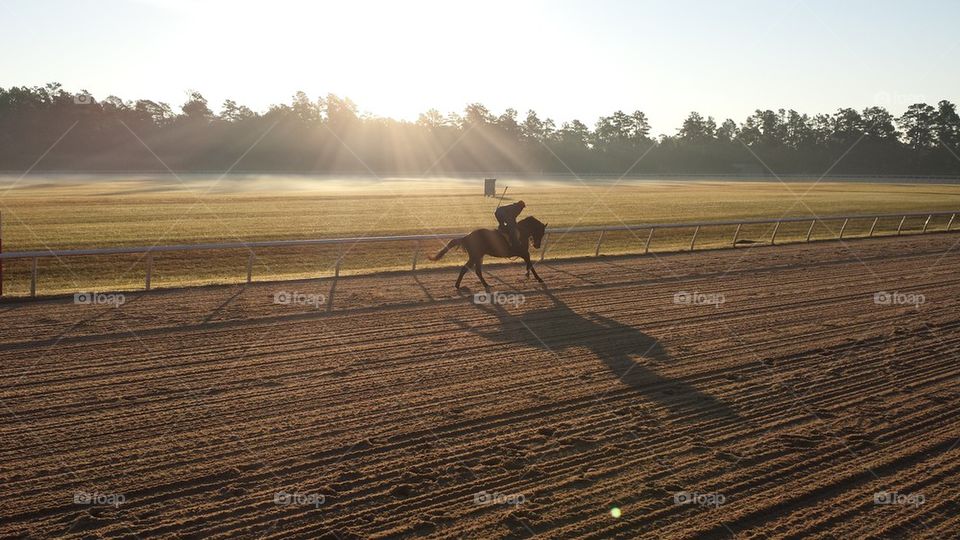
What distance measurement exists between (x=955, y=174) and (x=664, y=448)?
111578 mm

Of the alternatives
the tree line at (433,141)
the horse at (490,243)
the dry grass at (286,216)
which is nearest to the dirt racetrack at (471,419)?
the horse at (490,243)

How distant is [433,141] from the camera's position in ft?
334

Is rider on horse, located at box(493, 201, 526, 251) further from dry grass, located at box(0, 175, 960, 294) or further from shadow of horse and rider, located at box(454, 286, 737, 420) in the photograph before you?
dry grass, located at box(0, 175, 960, 294)

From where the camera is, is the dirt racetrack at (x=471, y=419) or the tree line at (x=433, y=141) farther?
the tree line at (x=433, y=141)

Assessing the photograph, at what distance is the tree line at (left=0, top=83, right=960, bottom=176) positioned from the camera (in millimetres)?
71125

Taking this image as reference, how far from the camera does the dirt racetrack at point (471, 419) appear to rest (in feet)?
18.8

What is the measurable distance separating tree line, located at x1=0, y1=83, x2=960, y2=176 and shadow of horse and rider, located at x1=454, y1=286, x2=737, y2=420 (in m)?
64.3

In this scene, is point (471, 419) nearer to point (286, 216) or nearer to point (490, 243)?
point (490, 243)

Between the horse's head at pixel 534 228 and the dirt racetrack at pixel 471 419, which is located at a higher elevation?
the horse's head at pixel 534 228

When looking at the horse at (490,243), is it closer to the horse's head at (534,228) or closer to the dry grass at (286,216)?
the horse's head at (534,228)

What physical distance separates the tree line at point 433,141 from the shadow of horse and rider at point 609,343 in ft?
211

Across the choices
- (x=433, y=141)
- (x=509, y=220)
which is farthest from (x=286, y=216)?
(x=433, y=141)

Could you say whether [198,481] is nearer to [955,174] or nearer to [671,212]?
[671,212]

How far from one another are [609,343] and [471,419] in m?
3.64
